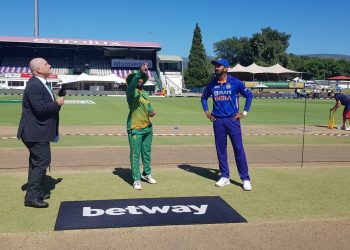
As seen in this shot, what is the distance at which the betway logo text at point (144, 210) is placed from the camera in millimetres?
5311

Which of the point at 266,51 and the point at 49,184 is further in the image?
the point at 266,51

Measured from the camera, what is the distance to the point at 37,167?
18.5 feet

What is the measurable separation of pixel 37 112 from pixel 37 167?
0.76 metres

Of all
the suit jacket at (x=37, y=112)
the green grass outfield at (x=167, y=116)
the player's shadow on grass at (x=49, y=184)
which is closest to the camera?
the suit jacket at (x=37, y=112)

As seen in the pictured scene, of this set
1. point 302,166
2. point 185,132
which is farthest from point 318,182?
point 185,132

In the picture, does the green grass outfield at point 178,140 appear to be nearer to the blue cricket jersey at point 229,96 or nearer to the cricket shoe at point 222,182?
the cricket shoe at point 222,182

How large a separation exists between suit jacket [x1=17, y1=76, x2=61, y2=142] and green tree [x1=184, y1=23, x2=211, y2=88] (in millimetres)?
81030

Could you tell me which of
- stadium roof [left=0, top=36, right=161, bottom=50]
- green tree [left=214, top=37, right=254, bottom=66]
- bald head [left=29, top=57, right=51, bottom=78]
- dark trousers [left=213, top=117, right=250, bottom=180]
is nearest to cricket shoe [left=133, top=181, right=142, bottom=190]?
dark trousers [left=213, top=117, right=250, bottom=180]

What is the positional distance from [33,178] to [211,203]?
240 centimetres

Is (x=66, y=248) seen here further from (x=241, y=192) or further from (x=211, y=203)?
(x=241, y=192)

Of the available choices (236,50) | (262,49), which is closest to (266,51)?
(262,49)

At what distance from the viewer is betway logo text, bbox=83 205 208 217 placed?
5.31 metres

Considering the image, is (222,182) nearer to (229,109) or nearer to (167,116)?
(229,109)

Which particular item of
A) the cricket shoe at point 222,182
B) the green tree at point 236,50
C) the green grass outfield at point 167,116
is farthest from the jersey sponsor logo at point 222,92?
the green tree at point 236,50
